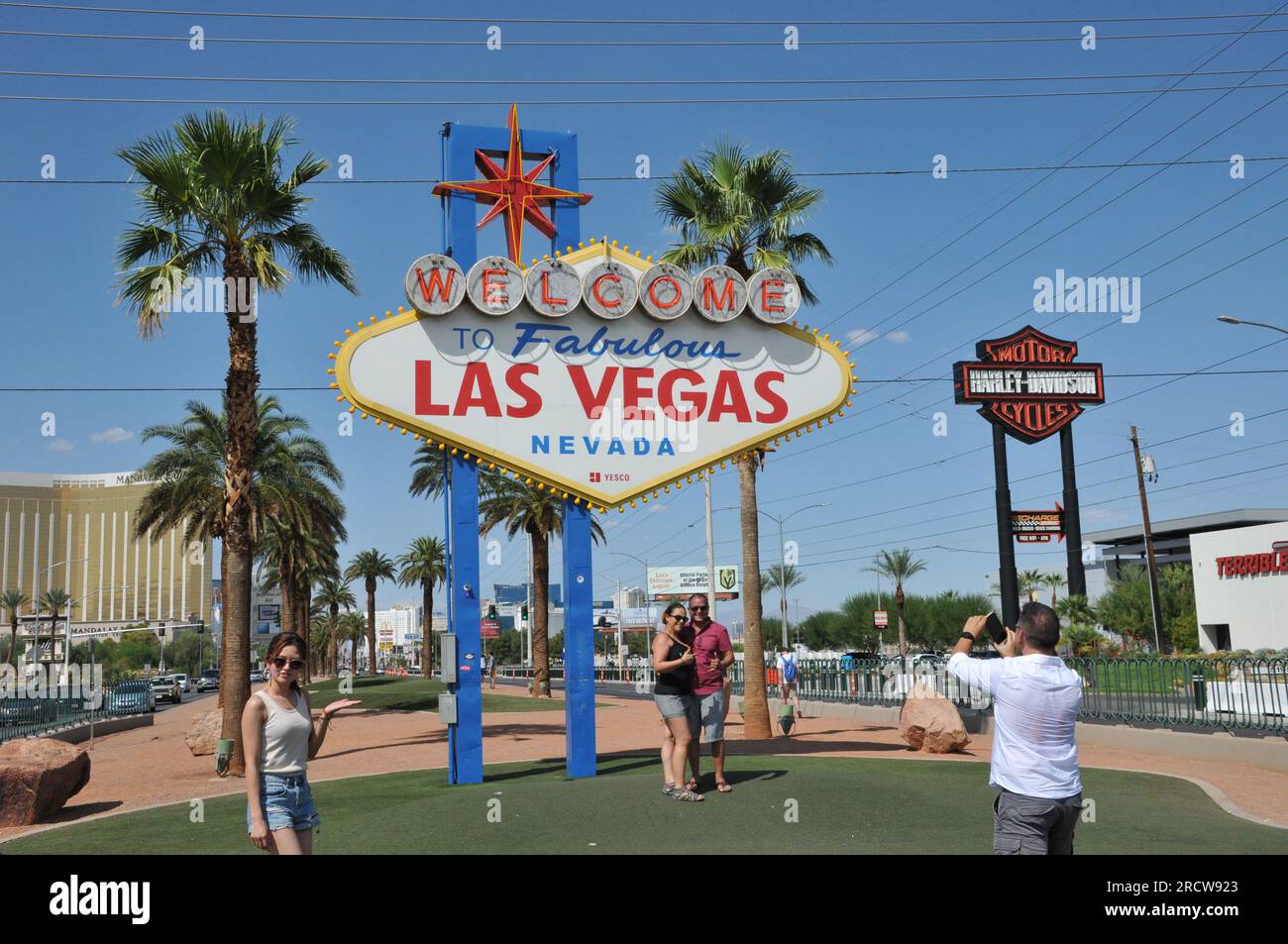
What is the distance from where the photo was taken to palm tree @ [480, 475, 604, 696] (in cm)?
4091

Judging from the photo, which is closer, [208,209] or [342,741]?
[208,209]

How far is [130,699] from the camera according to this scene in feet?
139

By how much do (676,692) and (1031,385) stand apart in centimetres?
3105

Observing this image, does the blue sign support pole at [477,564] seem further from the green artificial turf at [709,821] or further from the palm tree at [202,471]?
the palm tree at [202,471]

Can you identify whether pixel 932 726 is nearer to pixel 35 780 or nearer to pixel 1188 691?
pixel 1188 691

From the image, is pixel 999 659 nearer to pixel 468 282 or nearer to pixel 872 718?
pixel 468 282

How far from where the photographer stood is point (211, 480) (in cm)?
3384

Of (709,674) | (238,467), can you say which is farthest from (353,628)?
(709,674)

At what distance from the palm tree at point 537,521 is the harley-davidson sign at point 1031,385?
15328 millimetres

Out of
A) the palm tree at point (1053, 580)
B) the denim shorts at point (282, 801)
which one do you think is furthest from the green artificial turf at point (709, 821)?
the palm tree at point (1053, 580)

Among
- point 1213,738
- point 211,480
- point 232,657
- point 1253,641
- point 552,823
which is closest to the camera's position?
point 552,823

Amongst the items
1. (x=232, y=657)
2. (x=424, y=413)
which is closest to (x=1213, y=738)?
(x=424, y=413)

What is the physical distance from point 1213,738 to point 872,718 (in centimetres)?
1060
